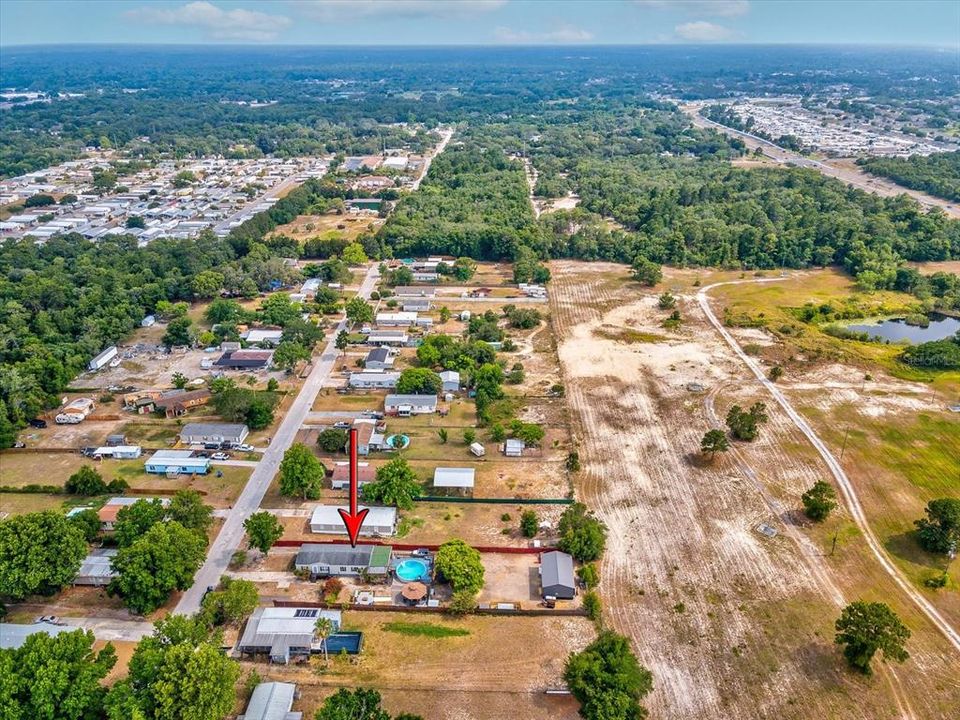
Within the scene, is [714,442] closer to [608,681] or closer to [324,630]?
[608,681]

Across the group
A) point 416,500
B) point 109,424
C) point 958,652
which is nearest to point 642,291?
point 416,500

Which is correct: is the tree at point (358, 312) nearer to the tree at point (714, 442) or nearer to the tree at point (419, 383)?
the tree at point (419, 383)

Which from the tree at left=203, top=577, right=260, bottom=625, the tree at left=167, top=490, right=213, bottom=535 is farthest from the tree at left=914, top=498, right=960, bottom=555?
the tree at left=167, top=490, right=213, bottom=535

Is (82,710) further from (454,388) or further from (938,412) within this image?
(938,412)

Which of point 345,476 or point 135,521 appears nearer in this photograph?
point 135,521

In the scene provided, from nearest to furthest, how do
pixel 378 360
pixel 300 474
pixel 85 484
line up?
pixel 300 474
pixel 85 484
pixel 378 360

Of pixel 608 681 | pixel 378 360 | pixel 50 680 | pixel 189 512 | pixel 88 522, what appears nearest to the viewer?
pixel 50 680

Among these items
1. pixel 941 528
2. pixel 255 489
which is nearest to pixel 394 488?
pixel 255 489

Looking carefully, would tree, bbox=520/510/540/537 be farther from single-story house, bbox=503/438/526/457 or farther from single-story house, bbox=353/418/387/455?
single-story house, bbox=353/418/387/455
